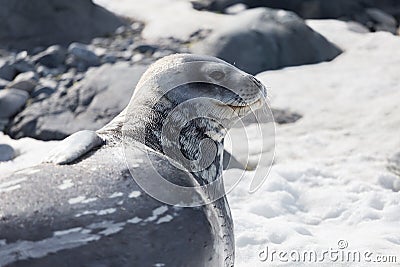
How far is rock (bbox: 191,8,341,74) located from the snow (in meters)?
0.18

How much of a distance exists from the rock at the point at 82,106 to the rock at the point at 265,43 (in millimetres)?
951

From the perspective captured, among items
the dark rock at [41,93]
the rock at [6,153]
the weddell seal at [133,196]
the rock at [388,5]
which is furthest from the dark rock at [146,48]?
the weddell seal at [133,196]

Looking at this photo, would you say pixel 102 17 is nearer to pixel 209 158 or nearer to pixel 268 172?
pixel 268 172

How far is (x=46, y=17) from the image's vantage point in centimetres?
816

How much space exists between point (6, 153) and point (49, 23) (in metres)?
3.22

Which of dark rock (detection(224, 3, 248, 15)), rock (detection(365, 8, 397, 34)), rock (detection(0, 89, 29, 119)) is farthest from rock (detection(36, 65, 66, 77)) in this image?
rock (detection(365, 8, 397, 34))

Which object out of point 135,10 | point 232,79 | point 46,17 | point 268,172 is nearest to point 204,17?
point 135,10

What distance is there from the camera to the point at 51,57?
7223 millimetres

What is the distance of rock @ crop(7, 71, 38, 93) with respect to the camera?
21.5ft

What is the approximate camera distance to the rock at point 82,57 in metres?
6.97

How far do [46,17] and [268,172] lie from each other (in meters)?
4.22

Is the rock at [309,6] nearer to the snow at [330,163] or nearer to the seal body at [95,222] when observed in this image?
the snow at [330,163]

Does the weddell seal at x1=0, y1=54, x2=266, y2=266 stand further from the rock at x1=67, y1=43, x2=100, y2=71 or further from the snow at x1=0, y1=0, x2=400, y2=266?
the rock at x1=67, y1=43, x2=100, y2=71

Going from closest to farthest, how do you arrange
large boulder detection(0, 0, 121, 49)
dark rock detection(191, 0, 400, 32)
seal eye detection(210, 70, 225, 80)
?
1. seal eye detection(210, 70, 225, 80)
2. large boulder detection(0, 0, 121, 49)
3. dark rock detection(191, 0, 400, 32)
